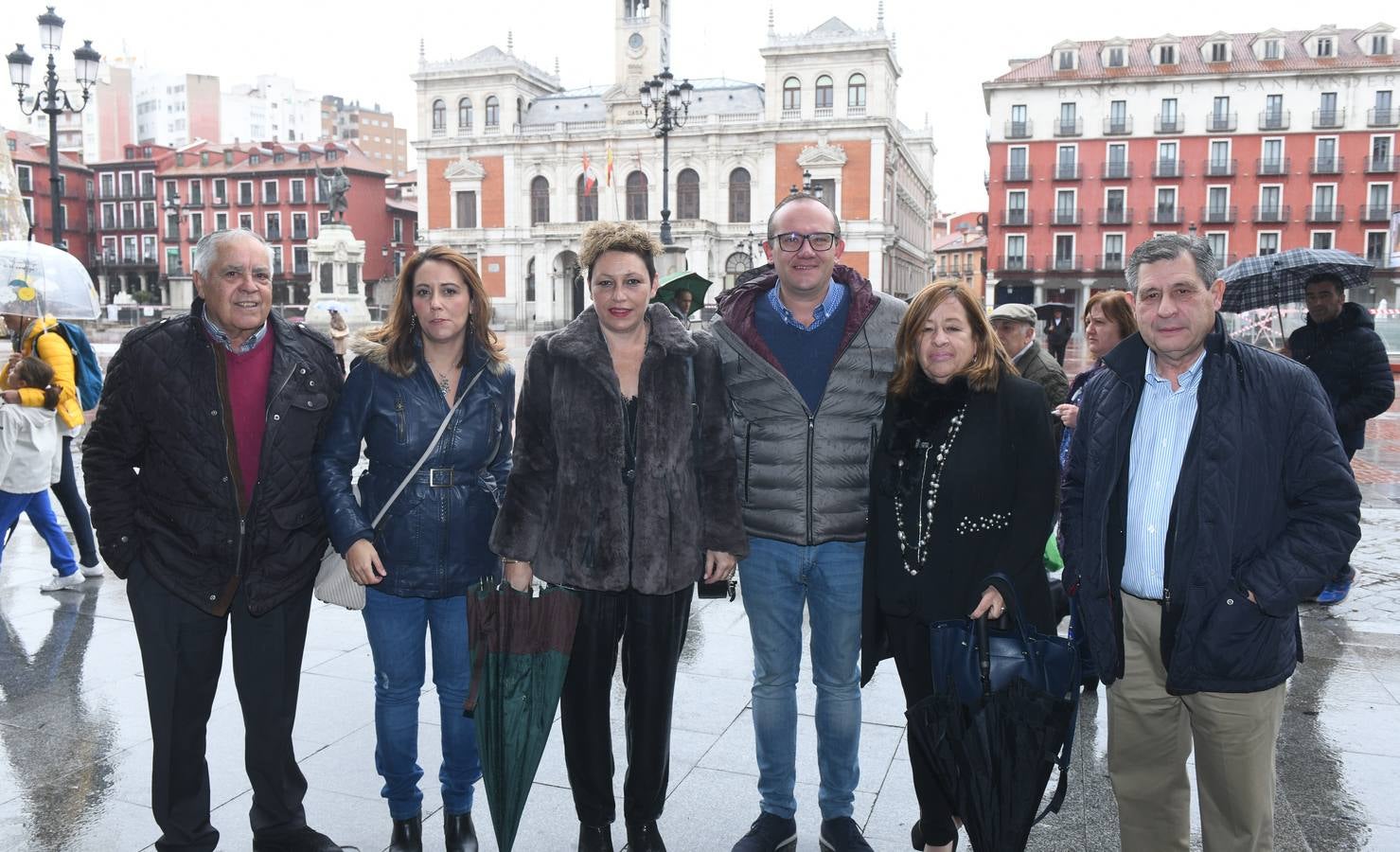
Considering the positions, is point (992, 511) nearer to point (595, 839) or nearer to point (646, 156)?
point (595, 839)

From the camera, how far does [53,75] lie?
13.2 m

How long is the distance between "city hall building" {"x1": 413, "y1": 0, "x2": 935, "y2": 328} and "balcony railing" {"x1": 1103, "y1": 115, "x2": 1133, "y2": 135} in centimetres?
971

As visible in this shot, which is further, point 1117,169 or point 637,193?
point 637,193

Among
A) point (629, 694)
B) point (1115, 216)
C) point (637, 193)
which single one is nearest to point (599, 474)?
point (629, 694)

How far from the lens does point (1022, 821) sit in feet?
8.06

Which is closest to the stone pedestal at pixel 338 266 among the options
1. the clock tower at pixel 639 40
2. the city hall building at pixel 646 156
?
the city hall building at pixel 646 156

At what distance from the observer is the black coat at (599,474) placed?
279cm

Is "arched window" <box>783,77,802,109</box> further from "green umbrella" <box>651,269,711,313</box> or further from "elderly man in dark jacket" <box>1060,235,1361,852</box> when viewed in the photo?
"elderly man in dark jacket" <box>1060,235,1361,852</box>

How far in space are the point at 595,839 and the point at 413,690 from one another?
0.68 metres

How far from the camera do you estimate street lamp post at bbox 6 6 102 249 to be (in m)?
12.9

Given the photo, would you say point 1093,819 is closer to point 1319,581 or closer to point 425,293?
point 1319,581

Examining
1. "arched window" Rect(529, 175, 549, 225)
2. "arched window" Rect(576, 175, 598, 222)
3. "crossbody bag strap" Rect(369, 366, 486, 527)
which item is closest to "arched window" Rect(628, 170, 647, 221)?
"arched window" Rect(576, 175, 598, 222)

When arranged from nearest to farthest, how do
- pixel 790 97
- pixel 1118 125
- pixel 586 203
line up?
1. pixel 1118 125
2. pixel 790 97
3. pixel 586 203

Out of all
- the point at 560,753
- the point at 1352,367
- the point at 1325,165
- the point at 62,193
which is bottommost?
the point at 560,753
